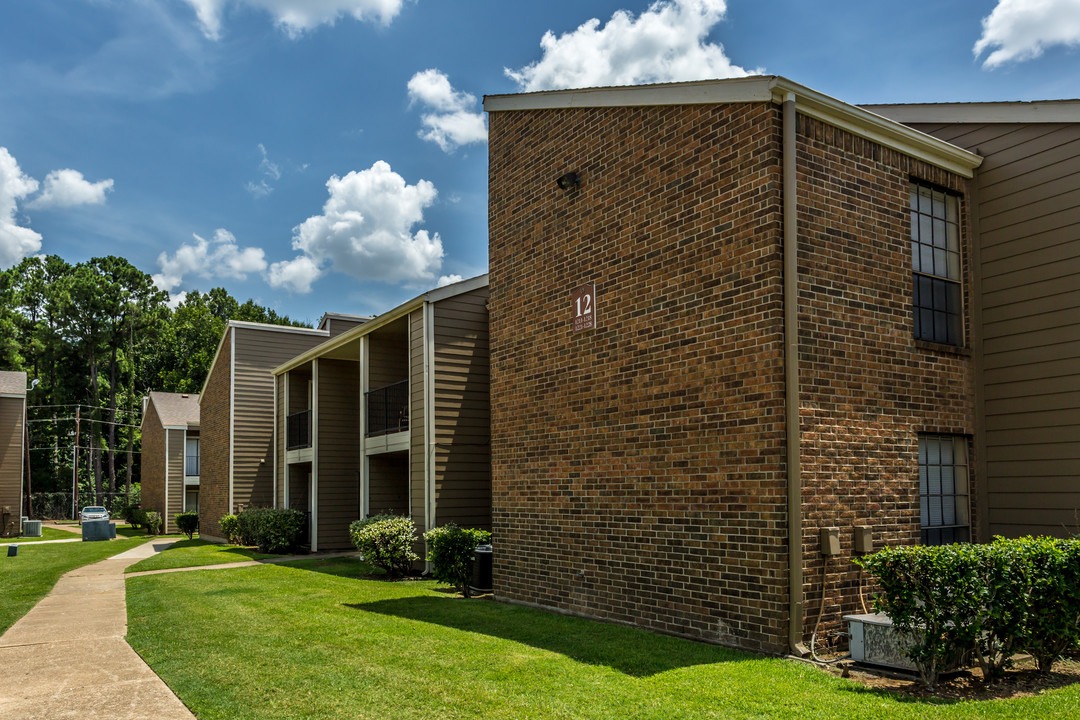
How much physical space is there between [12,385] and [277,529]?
2093 cm

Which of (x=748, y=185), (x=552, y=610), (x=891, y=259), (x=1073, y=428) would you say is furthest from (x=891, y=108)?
(x=552, y=610)

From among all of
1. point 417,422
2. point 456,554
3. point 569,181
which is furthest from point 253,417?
point 569,181

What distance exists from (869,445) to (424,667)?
499 cm

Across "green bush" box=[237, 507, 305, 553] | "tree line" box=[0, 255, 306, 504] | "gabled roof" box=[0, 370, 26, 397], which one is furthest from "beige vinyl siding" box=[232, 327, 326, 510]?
"tree line" box=[0, 255, 306, 504]

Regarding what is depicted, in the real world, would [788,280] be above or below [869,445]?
above

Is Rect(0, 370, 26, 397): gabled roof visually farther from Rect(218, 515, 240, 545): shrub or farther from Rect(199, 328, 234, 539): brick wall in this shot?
Rect(218, 515, 240, 545): shrub

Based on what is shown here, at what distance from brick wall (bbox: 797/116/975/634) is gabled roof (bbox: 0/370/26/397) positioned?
121 feet

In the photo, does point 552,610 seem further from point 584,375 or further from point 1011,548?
point 1011,548

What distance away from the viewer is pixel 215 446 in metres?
28.8

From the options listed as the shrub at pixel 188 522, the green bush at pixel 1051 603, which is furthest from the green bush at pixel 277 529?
the green bush at pixel 1051 603

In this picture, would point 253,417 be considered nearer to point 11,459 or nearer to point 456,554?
point 11,459

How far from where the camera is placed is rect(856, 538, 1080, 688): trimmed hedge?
620cm

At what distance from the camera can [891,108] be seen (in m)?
10.7

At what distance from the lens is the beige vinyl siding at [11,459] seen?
33250 mm
